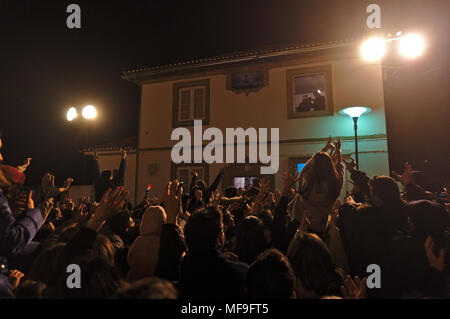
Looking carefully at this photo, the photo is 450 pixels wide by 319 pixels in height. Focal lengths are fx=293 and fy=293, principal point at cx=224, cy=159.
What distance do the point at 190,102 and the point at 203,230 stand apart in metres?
11.2

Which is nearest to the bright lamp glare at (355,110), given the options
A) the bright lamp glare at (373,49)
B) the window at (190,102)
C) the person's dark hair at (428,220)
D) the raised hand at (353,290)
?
the bright lamp glare at (373,49)

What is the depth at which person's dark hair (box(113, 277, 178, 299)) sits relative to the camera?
1.21 metres

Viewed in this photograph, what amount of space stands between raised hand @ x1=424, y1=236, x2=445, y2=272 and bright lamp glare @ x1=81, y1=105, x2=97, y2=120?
7.81 metres

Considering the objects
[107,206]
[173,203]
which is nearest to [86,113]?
[173,203]

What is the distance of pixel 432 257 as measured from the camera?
195 cm

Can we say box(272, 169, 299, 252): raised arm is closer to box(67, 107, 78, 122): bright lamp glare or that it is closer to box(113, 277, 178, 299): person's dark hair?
box(113, 277, 178, 299): person's dark hair

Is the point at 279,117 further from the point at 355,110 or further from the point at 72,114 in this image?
the point at 72,114

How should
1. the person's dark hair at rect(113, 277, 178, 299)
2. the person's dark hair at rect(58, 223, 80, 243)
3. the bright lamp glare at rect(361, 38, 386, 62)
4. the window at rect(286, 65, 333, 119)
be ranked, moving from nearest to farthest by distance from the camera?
the person's dark hair at rect(113, 277, 178, 299), the person's dark hair at rect(58, 223, 80, 243), the bright lamp glare at rect(361, 38, 386, 62), the window at rect(286, 65, 333, 119)

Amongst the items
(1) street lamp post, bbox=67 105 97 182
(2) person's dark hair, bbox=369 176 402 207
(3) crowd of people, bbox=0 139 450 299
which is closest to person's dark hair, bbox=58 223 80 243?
(3) crowd of people, bbox=0 139 450 299

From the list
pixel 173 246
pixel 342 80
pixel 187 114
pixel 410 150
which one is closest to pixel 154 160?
pixel 187 114

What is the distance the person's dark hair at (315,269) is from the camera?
1.80 meters

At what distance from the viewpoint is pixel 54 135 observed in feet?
67.2
